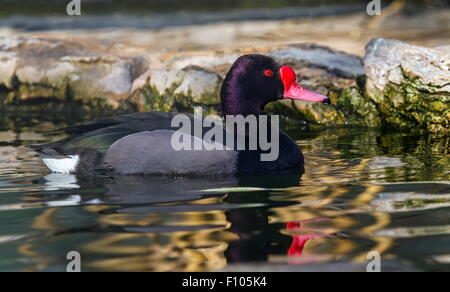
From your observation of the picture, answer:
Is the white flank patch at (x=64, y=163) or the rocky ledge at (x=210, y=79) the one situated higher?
the rocky ledge at (x=210, y=79)

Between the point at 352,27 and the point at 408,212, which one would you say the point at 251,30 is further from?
the point at 408,212

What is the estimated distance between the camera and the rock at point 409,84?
8805 mm

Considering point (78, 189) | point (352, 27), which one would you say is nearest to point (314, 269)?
point (78, 189)

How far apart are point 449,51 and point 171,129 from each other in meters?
3.71

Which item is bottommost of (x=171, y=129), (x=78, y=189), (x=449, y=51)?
(x=78, y=189)

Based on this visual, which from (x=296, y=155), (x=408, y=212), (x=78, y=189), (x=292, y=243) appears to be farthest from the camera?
(x=296, y=155)

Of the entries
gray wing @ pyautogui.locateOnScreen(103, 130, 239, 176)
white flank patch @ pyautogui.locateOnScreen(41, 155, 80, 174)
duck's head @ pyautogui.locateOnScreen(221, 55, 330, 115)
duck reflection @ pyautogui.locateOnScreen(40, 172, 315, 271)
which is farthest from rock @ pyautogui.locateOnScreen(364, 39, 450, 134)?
white flank patch @ pyautogui.locateOnScreen(41, 155, 80, 174)

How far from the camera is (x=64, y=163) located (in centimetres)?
690

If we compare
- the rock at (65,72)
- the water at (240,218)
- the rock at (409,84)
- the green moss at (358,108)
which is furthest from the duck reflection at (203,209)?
the rock at (65,72)

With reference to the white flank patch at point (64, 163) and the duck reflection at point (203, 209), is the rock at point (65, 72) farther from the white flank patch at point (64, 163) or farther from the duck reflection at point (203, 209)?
the duck reflection at point (203, 209)

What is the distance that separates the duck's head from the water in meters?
0.69

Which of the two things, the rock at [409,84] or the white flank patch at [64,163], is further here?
the rock at [409,84]

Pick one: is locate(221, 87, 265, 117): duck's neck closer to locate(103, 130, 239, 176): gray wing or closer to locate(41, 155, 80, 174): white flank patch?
locate(103, 130, 239, 176): gray wing
